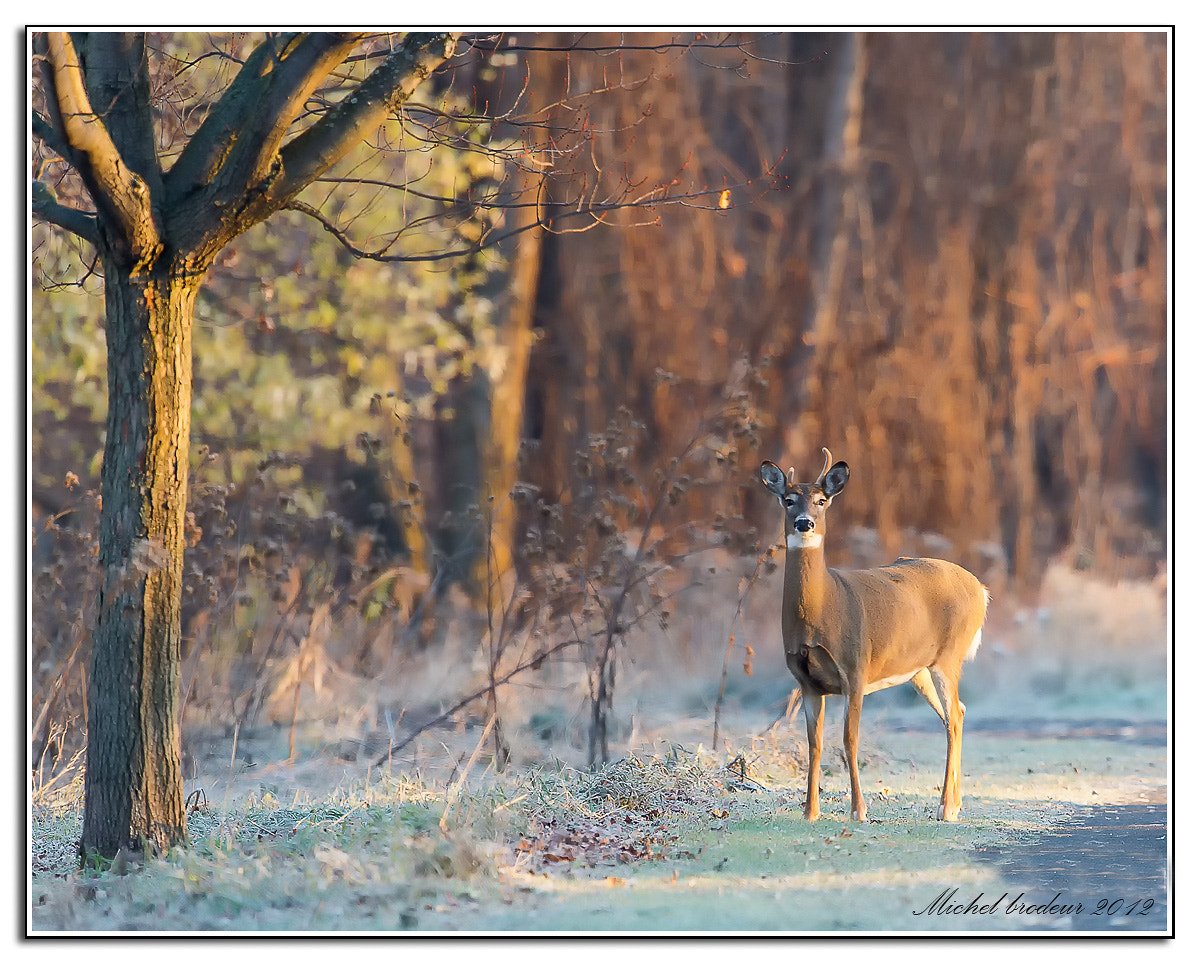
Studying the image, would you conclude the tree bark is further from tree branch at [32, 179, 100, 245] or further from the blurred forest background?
the blurred forest background

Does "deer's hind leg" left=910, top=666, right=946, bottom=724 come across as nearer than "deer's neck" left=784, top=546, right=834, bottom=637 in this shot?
No

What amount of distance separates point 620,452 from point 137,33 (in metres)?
3.69

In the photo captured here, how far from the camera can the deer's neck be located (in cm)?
712

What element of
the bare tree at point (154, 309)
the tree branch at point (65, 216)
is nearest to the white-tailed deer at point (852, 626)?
the bare tree at point (154, 309)

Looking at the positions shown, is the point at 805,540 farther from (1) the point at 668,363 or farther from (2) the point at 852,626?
(1) the point at 668,363

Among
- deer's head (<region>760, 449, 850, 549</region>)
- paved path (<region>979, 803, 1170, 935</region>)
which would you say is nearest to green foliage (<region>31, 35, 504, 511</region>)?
deer's head (<region>760, 449, 850, 549</region>)

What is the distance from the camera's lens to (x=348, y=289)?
39.7 feet

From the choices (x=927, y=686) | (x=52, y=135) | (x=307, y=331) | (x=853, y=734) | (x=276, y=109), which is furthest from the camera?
(x=307, y=331)

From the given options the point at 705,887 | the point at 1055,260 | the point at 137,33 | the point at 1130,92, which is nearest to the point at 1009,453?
the point at 1055,260

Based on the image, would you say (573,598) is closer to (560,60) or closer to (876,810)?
(876,810)

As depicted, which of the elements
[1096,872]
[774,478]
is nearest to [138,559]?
[774,478]

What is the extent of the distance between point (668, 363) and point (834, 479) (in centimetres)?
894

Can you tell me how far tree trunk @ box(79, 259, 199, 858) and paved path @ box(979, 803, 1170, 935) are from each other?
3.82 m

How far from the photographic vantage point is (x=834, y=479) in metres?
7.12
